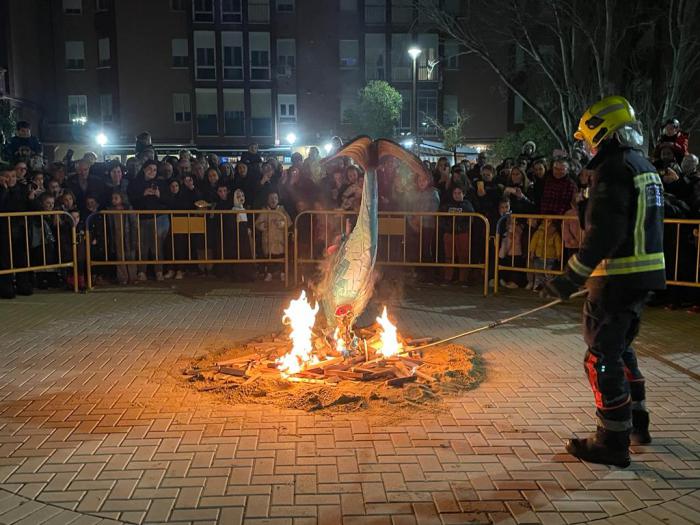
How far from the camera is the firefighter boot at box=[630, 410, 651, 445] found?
193 inches

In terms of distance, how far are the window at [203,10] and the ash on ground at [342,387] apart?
41206 millimetres

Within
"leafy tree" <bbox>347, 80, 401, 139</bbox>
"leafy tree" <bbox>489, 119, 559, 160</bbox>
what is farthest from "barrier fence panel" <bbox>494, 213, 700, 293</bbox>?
"leafy tree" <bbox>347, 80, 401, 139</bbox>

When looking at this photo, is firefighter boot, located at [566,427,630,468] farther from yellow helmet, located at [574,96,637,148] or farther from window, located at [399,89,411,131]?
window, located at [399,89,411,131]

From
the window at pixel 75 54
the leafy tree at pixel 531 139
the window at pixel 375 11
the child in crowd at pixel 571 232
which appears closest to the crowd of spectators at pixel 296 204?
the child in crowd at pixel 571 232

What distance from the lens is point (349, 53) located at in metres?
45.4

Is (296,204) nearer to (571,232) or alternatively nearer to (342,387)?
(571,232)

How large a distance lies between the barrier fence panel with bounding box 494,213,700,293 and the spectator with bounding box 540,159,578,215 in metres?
0.21

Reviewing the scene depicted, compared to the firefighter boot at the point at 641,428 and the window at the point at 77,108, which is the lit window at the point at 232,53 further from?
the firefighter boot at the point at 641,428

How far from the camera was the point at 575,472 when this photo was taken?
4418mm

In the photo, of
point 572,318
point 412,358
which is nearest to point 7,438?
point 412,358

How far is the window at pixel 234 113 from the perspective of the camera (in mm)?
44781

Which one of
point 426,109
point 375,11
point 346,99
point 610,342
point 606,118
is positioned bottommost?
point 610,342

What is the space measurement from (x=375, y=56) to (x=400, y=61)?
5.52 feet

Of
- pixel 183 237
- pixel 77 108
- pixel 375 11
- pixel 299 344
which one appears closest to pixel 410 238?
pixel 183 237
